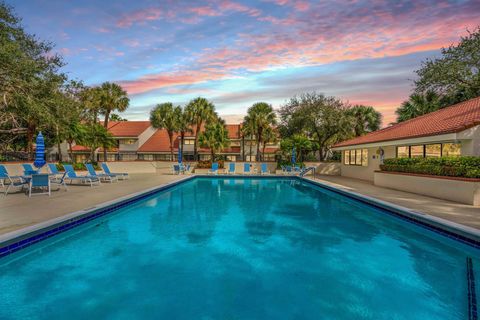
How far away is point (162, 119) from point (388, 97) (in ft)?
83.6

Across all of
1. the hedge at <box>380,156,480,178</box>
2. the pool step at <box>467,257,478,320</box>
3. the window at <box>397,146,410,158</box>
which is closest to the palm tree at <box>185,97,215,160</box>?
the window at <box>397,146,410,158</box>

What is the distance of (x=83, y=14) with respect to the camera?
49.0 ft

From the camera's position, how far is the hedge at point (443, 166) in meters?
10.1

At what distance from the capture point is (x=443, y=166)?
11523 millimetres

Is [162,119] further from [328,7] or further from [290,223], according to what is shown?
[290,223]

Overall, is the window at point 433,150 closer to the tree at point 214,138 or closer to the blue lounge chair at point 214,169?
the blue lounge chair at point 214,169

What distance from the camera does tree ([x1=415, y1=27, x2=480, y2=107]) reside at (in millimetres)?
21141

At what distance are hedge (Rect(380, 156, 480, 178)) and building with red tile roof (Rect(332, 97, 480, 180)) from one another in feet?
3.65

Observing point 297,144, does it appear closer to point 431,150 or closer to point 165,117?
point 431,150

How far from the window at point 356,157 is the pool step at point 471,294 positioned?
53.5 feet

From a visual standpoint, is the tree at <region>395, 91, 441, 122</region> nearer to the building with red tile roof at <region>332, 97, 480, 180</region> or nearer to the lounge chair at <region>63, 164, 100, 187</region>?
the building with red tile roof at <region>332, 97, 480, 180</region>

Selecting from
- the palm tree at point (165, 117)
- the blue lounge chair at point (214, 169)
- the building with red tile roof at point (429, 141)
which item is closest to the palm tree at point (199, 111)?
the palm tree at point (165, 117)

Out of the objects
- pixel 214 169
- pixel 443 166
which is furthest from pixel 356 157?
pixel 214 169

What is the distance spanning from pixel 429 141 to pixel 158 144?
121 feet
